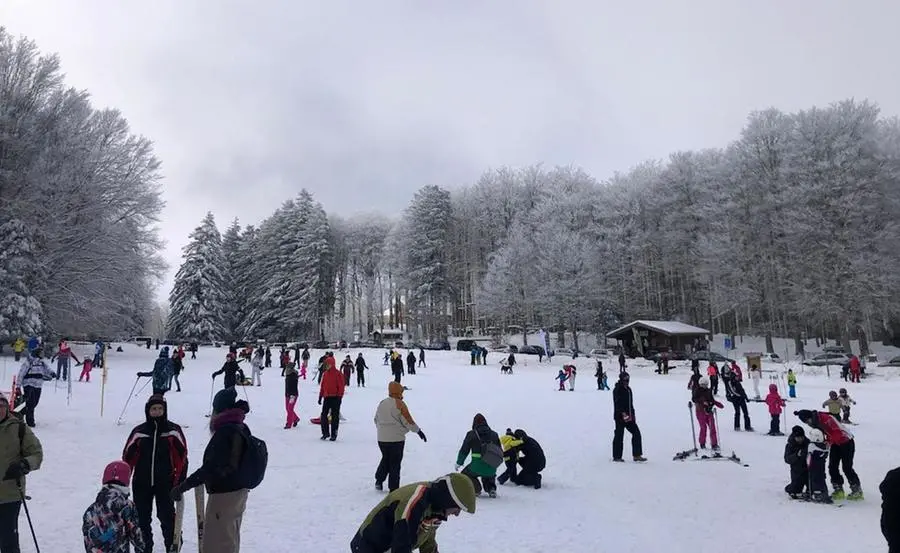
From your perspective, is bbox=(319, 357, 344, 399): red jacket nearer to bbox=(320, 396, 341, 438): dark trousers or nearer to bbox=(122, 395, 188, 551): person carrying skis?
bbox=(320, 396, 341, 438): dark trousers

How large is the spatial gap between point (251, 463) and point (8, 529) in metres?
2.42

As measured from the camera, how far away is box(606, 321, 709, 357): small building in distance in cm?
4578

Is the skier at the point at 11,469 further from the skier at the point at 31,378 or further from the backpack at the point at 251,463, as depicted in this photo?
the skier at the point at 31,378

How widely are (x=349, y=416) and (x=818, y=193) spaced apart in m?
41.2

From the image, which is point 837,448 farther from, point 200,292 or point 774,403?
point 200,292

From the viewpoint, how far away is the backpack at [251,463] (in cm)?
425

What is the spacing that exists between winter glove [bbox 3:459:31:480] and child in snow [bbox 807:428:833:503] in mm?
9490

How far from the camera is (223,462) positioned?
163 inches

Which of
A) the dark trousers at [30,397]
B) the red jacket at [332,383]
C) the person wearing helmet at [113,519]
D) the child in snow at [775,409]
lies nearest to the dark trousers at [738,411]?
the child in snow at [775,409]

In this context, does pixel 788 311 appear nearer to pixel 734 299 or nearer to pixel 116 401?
pixel 734 299

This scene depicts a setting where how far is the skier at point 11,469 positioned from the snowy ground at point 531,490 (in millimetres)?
963

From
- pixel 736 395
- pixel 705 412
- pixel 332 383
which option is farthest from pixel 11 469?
pixel 736 395

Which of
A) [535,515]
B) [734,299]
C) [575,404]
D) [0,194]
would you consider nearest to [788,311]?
[734,299]

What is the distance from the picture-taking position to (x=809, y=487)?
329 inches
